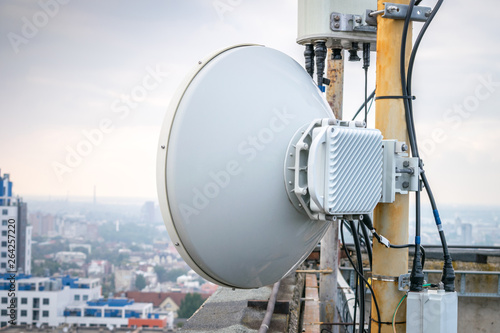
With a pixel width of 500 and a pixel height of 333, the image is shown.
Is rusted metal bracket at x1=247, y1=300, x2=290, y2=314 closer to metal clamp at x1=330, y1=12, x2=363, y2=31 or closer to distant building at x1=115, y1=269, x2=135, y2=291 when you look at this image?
metal clamp at x1=330, y1=12, x2=363, y2=31

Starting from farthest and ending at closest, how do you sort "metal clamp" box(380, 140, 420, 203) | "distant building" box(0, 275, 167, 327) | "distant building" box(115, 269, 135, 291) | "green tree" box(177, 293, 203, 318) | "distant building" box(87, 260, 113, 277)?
1. "distant building" box(115, 269, 135, 291)
2. "distant building" box(87, 260, 113, 277)
3. "green tree" box(177, 293, 203, 318)
4. "distant building" box(0, 275, 167, 327)
5. "metal clamp" box(380, 140, 420, 203)

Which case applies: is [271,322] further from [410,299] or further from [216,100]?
[216,100]

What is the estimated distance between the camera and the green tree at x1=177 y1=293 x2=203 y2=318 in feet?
74.7

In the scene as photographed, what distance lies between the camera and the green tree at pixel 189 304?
2277cm

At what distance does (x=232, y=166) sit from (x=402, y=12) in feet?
4.24

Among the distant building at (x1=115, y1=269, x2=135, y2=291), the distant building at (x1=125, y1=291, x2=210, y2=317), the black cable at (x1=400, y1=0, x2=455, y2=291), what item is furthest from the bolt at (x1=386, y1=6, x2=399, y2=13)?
the distant building at (x1=115, y1=269, x2=135, y2=291)

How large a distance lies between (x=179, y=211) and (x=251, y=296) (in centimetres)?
303

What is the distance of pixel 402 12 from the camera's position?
2.83 metres

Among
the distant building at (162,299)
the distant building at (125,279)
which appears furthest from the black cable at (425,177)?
the distant building at (125,279)

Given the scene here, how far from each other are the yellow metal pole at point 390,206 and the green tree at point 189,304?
66.3ft

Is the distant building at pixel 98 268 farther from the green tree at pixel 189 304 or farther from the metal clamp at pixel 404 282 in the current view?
the metal clamp at pixel 404 282

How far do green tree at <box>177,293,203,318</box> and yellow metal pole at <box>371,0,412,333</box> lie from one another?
20207 millimetres

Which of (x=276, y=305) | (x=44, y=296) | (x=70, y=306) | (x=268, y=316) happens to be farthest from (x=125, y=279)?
(x=268, y=316)

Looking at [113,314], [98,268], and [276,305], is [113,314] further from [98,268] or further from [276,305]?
[276,305]
